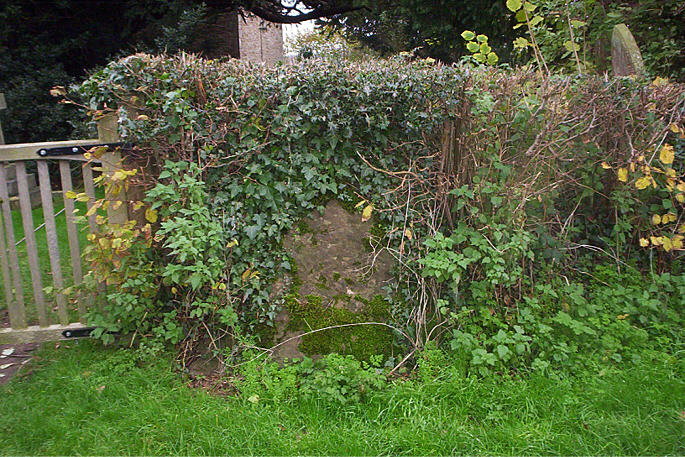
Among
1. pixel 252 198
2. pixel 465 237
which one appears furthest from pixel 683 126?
pixel 252 198

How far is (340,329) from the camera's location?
12.4 ft

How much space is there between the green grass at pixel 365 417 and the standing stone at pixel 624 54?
2784mm

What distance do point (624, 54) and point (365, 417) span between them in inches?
166

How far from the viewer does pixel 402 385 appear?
339 cm

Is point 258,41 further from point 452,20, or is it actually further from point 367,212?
point 367,212

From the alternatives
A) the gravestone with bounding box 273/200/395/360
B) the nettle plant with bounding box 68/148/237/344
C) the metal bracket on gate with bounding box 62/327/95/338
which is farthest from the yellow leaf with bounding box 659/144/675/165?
the metal bracket on gate with bounding box 62/327/95/338

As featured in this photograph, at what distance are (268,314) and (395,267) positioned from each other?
3.36ft

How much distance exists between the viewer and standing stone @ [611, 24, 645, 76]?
15.9 ft

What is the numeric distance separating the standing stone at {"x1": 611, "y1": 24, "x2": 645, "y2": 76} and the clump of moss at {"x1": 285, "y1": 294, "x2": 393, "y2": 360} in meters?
3.29

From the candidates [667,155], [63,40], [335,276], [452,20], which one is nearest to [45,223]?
[335,276]

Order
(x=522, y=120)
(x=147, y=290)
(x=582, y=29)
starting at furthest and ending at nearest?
(x=582, y=29), (x=522, y=120), (x=147, y=290)

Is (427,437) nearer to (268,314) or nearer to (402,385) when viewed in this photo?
(402,385)

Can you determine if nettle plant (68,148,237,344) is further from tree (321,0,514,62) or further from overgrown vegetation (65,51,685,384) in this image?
tree (321,0,514,62)

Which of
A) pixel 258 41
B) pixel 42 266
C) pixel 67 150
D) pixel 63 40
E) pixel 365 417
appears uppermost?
pixel 258 41
